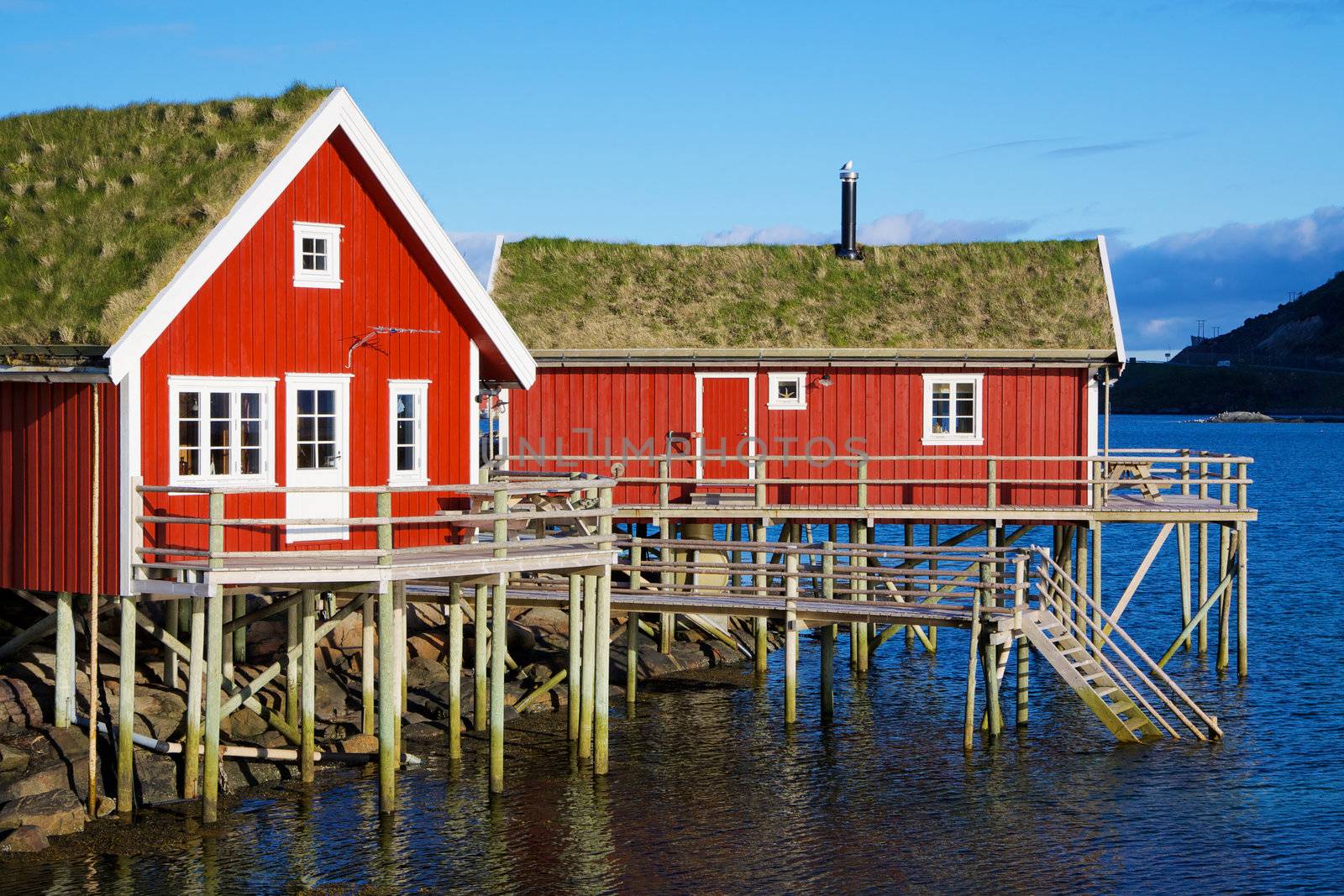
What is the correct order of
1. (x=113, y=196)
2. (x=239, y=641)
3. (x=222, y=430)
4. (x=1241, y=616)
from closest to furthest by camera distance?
(x=222, y=430), (x=113, y=196), (x=239, y=641), (x=1241, y=616)

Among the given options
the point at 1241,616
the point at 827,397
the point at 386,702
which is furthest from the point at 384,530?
the point at 1241,616

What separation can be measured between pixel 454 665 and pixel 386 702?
243 cm

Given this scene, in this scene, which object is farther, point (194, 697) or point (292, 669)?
point (292, 669)

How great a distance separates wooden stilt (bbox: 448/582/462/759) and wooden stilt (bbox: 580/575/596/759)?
5.96 ft

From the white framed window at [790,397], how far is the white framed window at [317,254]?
1159cm

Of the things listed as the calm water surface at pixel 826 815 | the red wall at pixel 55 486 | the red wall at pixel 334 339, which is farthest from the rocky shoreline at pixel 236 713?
the red wall at pixel 334 339

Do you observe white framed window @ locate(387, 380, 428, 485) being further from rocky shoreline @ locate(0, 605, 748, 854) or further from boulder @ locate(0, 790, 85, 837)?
boulder @ locate(0, 790, 85, 837)

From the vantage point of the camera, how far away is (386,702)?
1994 cm

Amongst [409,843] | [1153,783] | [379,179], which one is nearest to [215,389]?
[379,179]

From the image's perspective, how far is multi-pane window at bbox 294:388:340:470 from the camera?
21.6 m

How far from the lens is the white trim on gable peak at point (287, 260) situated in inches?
783

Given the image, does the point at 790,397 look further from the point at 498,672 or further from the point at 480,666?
the point at 498,672

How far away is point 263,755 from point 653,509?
960cm

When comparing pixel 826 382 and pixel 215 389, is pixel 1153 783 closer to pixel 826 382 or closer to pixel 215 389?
pixel 826 382
